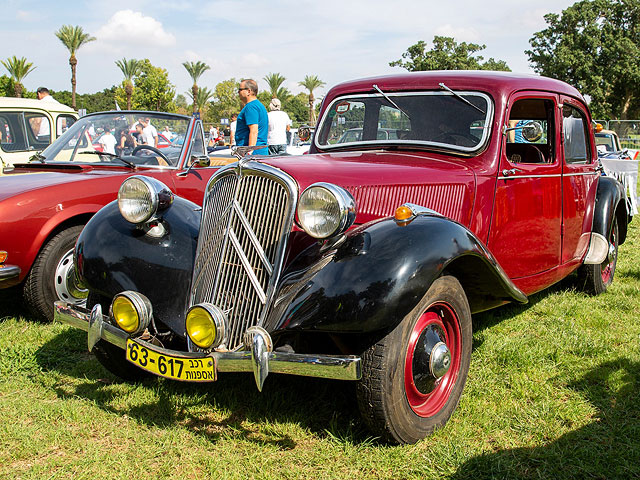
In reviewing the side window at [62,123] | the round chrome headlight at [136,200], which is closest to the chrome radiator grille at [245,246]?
the round chrome headlight at [136,200]

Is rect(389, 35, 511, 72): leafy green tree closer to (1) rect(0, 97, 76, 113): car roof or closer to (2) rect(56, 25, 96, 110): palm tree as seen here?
(2) rect(56, 25, 96, 110): palm tree

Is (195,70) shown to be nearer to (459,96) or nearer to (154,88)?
(154,88)

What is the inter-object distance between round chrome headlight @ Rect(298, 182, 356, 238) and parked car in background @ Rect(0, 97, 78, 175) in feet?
19.3

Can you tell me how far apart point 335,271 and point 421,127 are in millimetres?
1740

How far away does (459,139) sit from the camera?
3730mm

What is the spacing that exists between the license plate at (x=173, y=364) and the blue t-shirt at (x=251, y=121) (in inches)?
168

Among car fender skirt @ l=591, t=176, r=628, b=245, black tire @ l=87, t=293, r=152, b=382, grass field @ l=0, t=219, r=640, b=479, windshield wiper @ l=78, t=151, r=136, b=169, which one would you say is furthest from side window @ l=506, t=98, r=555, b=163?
windshield wiper @ l=78, t=151, r=136, b=169

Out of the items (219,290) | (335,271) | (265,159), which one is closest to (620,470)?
(335,271)

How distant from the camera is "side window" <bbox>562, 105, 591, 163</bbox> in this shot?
4.45m

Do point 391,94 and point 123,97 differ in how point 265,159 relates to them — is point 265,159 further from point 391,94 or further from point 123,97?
point 123,97

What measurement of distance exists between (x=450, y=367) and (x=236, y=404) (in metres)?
1.17

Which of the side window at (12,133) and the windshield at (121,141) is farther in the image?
the side window at (12,133)

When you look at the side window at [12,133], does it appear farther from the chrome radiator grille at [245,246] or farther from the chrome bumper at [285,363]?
the chrome bumper at [285,363]

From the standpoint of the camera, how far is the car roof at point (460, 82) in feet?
12.4
